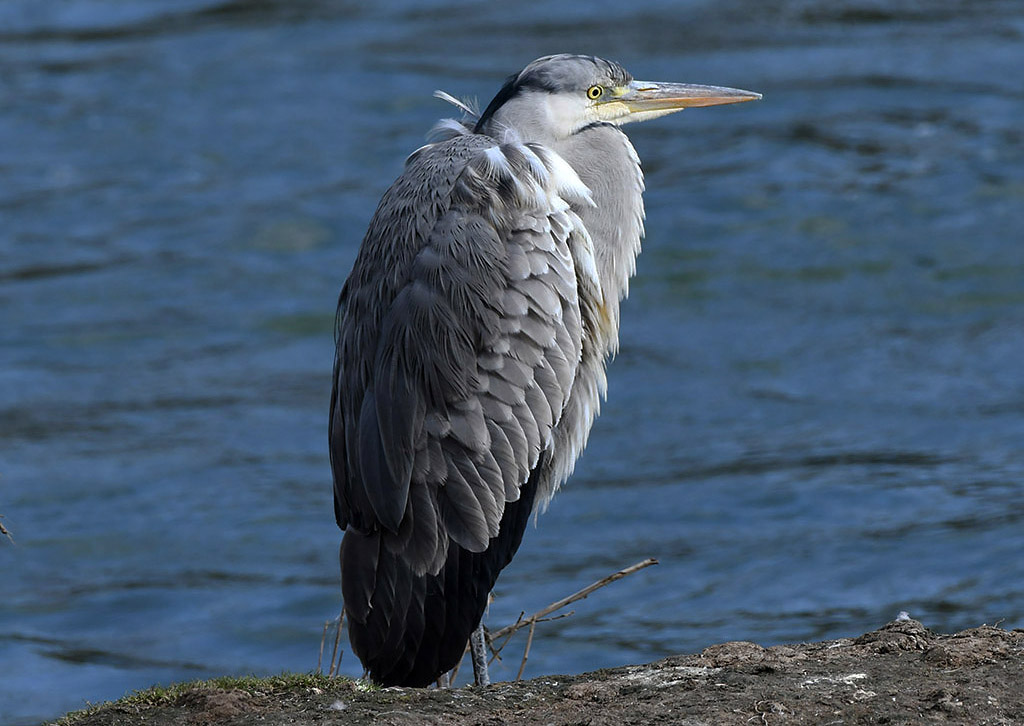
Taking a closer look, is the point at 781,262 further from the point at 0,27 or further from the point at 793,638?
the point at 0,27

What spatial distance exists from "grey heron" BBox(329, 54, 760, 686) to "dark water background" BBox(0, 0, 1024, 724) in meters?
4.08

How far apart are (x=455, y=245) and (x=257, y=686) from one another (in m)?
1.54

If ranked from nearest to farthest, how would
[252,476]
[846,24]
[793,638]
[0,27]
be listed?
1. [793,638]
2. [252,476]
3. [846,24]
4. [0,27]

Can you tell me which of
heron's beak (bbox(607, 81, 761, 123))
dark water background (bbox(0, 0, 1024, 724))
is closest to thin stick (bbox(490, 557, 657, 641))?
heron's beak (bbox(607, 81, 761, 123))

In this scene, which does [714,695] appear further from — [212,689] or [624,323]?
[624,323]

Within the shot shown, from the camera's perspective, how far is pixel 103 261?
1448 cm

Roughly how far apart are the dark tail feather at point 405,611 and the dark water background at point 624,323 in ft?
13.5

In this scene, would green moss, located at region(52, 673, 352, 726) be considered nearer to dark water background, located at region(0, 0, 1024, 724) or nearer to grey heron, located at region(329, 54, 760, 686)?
grey heron, located at region(329, 54, 760, 686)

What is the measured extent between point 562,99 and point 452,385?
1.33 metres

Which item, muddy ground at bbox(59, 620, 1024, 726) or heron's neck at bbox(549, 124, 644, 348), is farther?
heron's neck at bbox(549, 124, 644, 348)

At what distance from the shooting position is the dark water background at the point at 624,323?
1002 centimetres

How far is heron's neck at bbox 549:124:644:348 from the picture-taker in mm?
5836

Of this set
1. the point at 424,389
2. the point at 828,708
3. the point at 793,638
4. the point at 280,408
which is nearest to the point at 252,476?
the point at 280,408

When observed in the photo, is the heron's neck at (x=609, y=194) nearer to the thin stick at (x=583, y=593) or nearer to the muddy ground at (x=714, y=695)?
the thin stick at (x=583, y=593)
